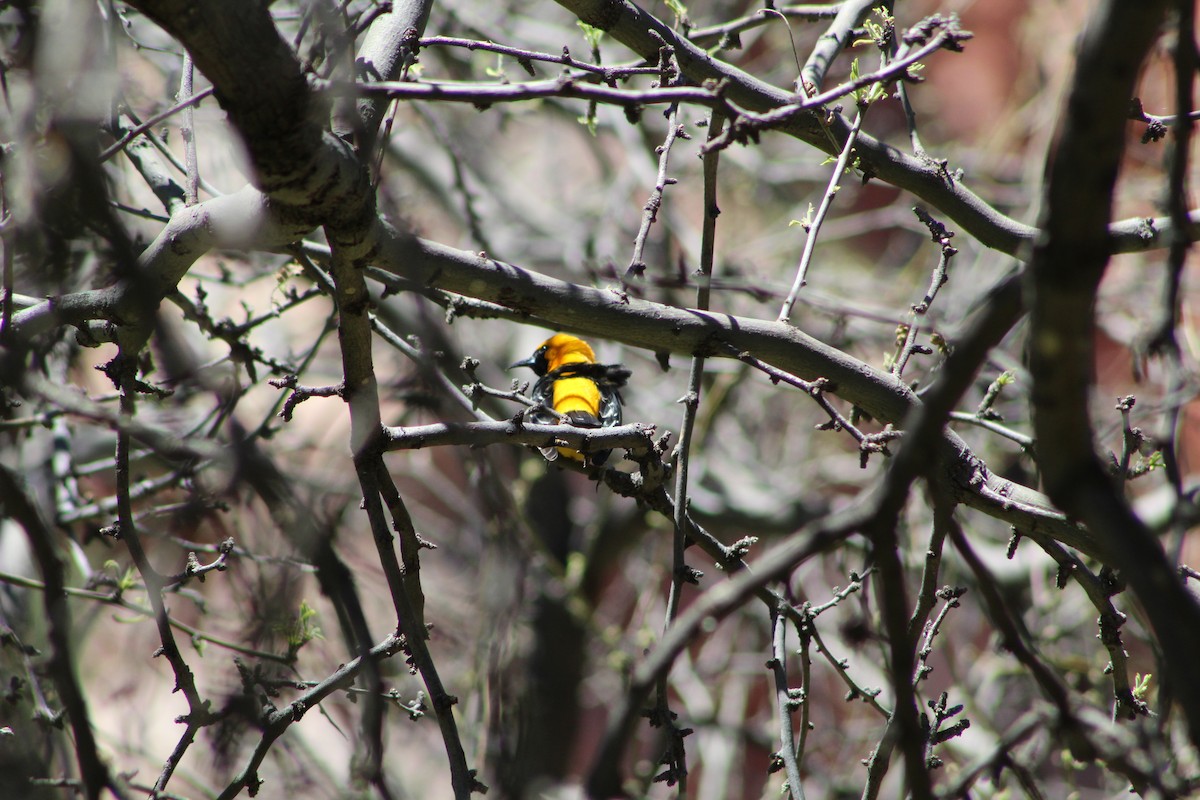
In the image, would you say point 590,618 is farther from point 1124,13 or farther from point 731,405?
point 1124,13

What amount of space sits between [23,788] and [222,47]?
5.40 feet

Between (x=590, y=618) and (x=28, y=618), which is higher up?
(x=590, y=618)

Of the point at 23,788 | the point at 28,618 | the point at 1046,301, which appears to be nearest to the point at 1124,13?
the point at 1046,301

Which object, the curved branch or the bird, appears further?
the bird

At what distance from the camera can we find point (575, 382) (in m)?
5.33

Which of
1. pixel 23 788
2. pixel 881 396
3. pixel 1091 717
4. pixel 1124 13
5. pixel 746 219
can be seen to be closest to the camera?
pixel 1124 13

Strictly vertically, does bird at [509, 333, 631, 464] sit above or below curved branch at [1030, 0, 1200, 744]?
above

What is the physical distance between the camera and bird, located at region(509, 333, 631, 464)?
496 centimetres

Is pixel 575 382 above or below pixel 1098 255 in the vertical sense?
above

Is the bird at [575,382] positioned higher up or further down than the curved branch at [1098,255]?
higher up

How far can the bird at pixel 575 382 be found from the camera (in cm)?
496

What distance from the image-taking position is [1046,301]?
137cm

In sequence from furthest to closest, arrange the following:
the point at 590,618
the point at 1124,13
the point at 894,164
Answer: the point at 590,618 < the point at 894,164 < the point at 1124,13

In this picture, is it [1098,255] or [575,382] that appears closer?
[1098,255]
